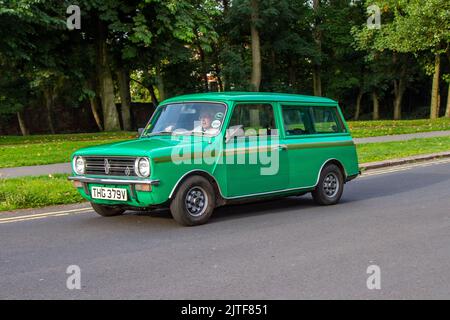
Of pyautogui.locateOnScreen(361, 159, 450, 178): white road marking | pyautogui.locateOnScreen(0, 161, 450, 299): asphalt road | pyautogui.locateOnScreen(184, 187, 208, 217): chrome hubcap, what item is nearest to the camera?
pyautogui.locateOnScreen(0, 161, 450, 299): asphalt road

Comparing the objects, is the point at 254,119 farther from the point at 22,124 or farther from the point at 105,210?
the point at 22,124

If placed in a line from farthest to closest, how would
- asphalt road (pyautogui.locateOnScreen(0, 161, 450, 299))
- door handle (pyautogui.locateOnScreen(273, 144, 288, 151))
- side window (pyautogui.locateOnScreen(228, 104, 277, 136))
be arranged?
door handle (pyautogui.locateOnScreen(273, 144, 288, 151)) < side window (pyautogui.locateOnScreen(228, 104, 277, 136)) < asphalt road (pyautogui.locateOnScreen(0, 161, 450, 299))

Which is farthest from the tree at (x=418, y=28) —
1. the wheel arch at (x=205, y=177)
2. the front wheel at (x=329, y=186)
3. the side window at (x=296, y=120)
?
the wheel arch at (x=205, y=177)

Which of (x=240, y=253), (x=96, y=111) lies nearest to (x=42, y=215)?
(x=240, y=253)

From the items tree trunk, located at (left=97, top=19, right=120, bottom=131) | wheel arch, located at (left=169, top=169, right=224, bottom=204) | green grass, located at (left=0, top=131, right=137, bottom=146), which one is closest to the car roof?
wheel arch, located at (left=169, top=169, right=224, bottom=204)

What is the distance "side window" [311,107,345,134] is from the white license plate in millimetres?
3615

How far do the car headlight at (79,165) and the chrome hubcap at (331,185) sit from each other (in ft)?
12.8

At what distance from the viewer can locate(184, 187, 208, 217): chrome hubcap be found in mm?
7879

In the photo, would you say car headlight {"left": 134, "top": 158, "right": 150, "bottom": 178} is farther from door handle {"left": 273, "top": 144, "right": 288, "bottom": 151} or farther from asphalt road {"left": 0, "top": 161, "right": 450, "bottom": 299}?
door handle {"left": 273, "top": 144, "right": 288, "bottom": 151}

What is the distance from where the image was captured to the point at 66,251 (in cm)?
658

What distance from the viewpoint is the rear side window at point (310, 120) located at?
9320 mm

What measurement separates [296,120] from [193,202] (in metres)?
2.50

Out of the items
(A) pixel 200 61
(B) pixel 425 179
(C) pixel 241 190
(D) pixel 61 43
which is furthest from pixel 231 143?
(A) pixel 200 61

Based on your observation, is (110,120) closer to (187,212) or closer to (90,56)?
(90,56)
